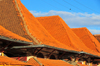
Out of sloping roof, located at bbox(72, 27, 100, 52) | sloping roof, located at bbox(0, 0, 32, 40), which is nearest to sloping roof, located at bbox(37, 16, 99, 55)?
sloping roof, located at bbox(72, 27, 100, 52)

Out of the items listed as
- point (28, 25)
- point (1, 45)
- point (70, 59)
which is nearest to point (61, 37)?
point (70, 59)

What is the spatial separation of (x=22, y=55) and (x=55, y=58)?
629cm

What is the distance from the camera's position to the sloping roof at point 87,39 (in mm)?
36406

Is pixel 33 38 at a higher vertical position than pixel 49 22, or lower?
lower

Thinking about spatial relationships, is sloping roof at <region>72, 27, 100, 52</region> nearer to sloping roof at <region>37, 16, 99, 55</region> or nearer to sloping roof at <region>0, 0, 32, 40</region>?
sloping roof at <region>37, 16, 99, 55</region>

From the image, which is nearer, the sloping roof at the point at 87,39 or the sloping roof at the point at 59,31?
the sloping roof at the point at 59,31

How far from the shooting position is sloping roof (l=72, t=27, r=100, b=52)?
119 feet

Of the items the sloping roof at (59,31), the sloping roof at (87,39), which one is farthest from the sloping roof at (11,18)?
the sloping roof at (87,39)

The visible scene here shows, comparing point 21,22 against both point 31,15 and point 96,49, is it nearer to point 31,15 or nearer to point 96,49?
point 31,15

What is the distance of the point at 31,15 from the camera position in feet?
84.2

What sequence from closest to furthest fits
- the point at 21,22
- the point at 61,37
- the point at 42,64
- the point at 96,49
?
the point at 42,64
the point at 21,22
the point at 61,37
the point at 96,49

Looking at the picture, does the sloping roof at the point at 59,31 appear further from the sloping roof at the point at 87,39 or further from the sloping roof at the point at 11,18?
the sloping roof at the point at 11,18

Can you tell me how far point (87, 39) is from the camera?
38281mm

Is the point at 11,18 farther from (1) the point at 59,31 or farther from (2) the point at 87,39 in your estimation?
(2) the point at 87,39
